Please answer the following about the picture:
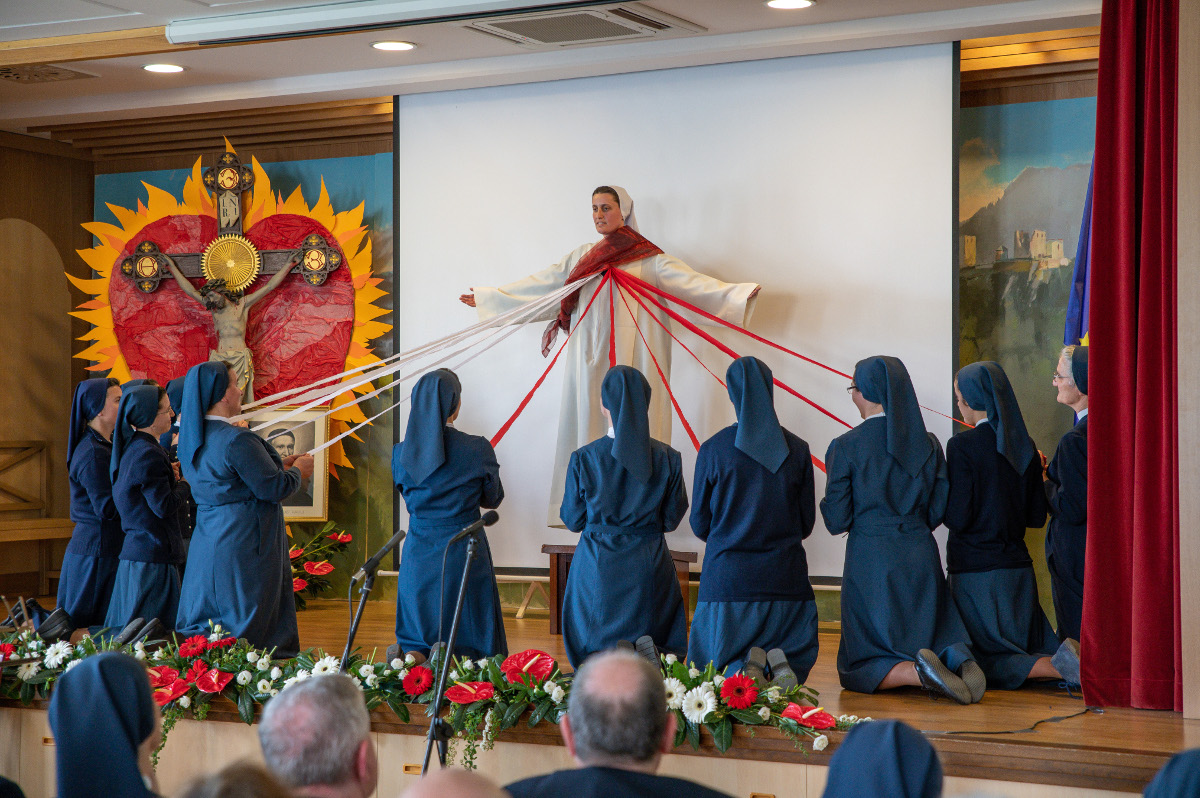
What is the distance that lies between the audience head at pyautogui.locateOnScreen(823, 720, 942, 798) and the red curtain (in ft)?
8.32

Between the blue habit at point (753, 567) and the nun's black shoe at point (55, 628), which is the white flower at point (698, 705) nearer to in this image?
the blue habit at point (753, 567)

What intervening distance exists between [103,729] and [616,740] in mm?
1362

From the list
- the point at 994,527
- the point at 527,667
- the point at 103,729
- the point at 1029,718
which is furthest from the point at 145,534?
the point at 1029,718

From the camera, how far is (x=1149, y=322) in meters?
4.62

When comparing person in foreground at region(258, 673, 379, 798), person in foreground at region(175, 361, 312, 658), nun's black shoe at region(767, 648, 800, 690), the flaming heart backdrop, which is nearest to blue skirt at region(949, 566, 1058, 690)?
nun's black shoe at region(767, 648, 800, 690)

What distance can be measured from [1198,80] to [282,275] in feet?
18.7

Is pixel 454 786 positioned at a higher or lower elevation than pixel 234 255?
lower

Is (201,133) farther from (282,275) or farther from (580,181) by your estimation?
(580,181)

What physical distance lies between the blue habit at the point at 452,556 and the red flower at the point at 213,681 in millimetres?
875

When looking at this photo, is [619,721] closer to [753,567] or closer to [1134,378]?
[753,567]

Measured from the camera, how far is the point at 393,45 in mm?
6723

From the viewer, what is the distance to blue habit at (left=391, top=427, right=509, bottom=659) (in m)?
5.34

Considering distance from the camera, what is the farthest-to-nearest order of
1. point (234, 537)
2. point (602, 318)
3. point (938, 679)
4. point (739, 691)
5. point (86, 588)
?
1. point (602, 318)
2. point (86, 588)
3. point (234, 537)
4. point (938, 679)
5. point (739, 691)

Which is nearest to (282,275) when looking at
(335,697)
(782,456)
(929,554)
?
(782,456)
